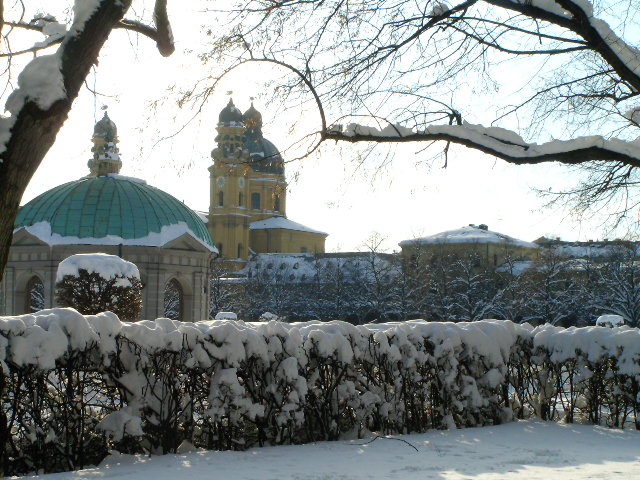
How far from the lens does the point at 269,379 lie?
852cm

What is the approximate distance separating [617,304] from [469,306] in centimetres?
901

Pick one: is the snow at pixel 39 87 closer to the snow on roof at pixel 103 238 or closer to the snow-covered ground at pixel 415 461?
the snow-covered ground at pixel 415 461

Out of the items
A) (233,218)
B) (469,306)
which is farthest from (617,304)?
(233,218)

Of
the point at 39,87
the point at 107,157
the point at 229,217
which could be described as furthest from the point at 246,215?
the point at 39,87

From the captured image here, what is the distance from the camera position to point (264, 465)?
7375 millimetres

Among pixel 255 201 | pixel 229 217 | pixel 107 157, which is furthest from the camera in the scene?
pixel 255 201

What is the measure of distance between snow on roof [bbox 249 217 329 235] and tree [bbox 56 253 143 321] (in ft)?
251

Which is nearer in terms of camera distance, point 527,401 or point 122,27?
point 122,27

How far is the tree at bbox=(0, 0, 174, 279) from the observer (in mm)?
4676

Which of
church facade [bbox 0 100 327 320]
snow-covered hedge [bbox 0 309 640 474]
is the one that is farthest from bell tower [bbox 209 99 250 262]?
snow-covered hedge [bbox 0 309 640 474]

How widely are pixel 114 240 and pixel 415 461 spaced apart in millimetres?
27259

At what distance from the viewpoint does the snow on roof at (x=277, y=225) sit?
99419mm

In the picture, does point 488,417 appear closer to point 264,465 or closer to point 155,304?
point 264,465

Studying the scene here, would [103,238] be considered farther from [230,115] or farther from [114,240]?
[230,115]
